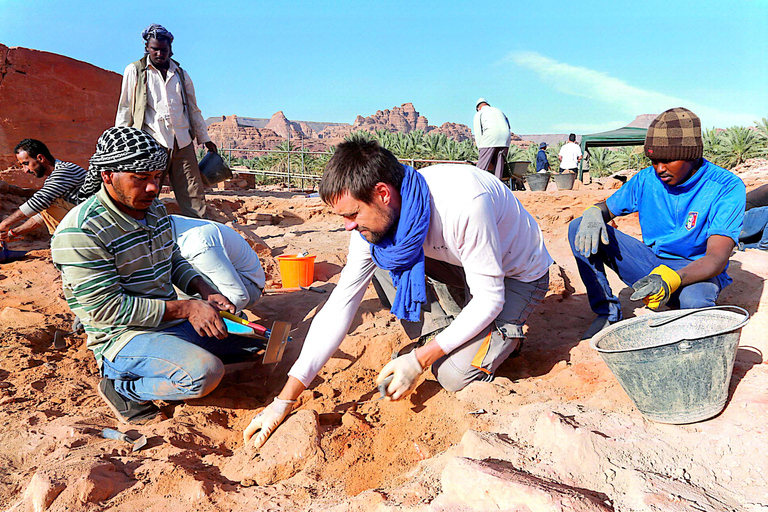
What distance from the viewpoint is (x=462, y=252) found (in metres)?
1.88

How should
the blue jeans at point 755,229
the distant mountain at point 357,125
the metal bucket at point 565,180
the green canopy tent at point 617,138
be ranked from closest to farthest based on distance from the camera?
the blue jeans at point 755,229
the metal bucket at point 565,180
the green canopy tent at point 617,138
the distant mountain at point 357,125

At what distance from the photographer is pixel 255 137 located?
6462 centimetres

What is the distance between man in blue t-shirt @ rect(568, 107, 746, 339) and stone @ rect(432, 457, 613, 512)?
1.16 m

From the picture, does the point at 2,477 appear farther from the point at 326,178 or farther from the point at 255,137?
the point at 255,137

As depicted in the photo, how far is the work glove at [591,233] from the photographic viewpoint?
2.50 metres

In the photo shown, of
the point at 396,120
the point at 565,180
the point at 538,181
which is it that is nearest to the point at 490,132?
the point at 538,181

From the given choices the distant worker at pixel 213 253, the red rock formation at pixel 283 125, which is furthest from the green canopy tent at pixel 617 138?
the red rock formation at pixel 283 125

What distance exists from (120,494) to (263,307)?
6.34 feet

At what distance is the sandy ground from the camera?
133cm

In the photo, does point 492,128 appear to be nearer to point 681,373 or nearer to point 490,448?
point 681,373

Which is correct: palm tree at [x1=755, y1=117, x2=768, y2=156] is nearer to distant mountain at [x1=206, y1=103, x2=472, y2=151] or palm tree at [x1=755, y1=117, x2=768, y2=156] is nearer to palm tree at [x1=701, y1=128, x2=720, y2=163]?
palm tree at [x1=701, y1=128, x2=720, y2=163]

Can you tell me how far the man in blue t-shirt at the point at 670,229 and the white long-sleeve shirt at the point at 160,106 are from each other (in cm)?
358

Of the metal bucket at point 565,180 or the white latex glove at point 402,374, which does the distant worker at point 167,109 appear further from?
the metal bucket at point 565,180

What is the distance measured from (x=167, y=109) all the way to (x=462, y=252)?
3610mm
